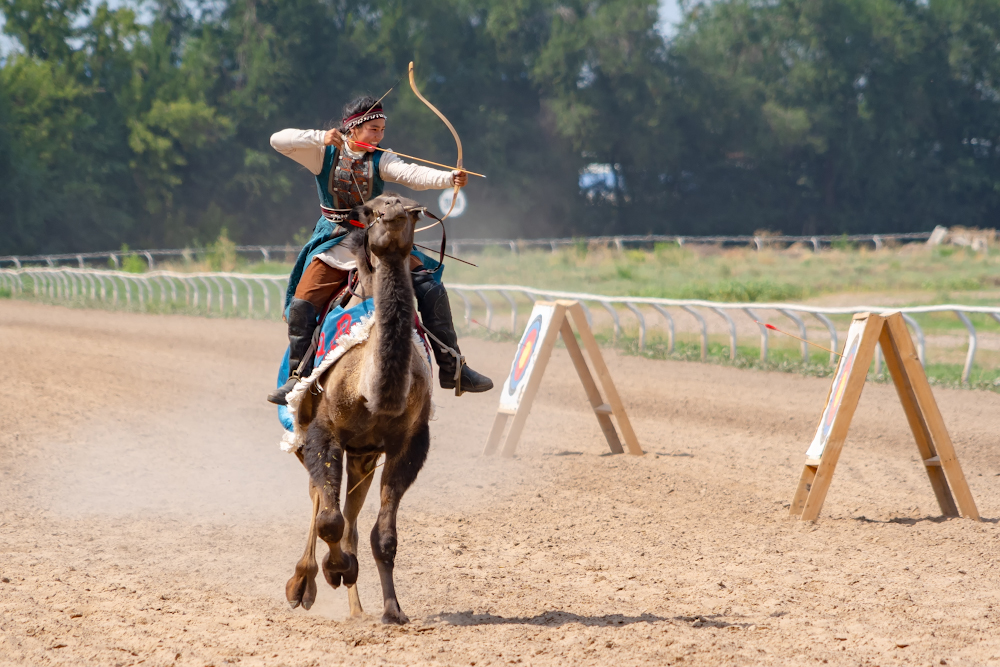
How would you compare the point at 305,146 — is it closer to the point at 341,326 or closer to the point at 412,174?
the point at 412,174

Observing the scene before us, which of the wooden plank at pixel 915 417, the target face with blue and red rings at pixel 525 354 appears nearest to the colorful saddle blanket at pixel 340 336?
the wooden plank at pixel 915 417

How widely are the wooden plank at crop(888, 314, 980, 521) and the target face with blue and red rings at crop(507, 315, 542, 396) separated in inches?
141

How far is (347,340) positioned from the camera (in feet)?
18.9

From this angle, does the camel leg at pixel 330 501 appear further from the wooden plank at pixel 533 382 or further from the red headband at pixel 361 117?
the wooden plank at pixel 533 382

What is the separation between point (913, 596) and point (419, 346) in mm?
3058

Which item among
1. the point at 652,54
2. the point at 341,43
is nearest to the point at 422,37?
the point at 341,43

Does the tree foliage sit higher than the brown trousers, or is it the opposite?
the tree foliage

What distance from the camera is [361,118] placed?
635 cm

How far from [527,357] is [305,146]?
453 cm

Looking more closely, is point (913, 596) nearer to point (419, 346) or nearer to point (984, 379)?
point (419, 346)

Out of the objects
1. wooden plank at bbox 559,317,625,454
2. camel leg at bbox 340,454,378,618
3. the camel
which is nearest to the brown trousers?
the camel

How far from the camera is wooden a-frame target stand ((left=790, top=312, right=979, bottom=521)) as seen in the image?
7.66 meters

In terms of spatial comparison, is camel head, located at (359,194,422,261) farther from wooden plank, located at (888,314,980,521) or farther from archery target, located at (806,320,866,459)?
wooden plank, located at (888,314,980,521)

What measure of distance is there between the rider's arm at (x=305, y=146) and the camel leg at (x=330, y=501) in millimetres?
1643
